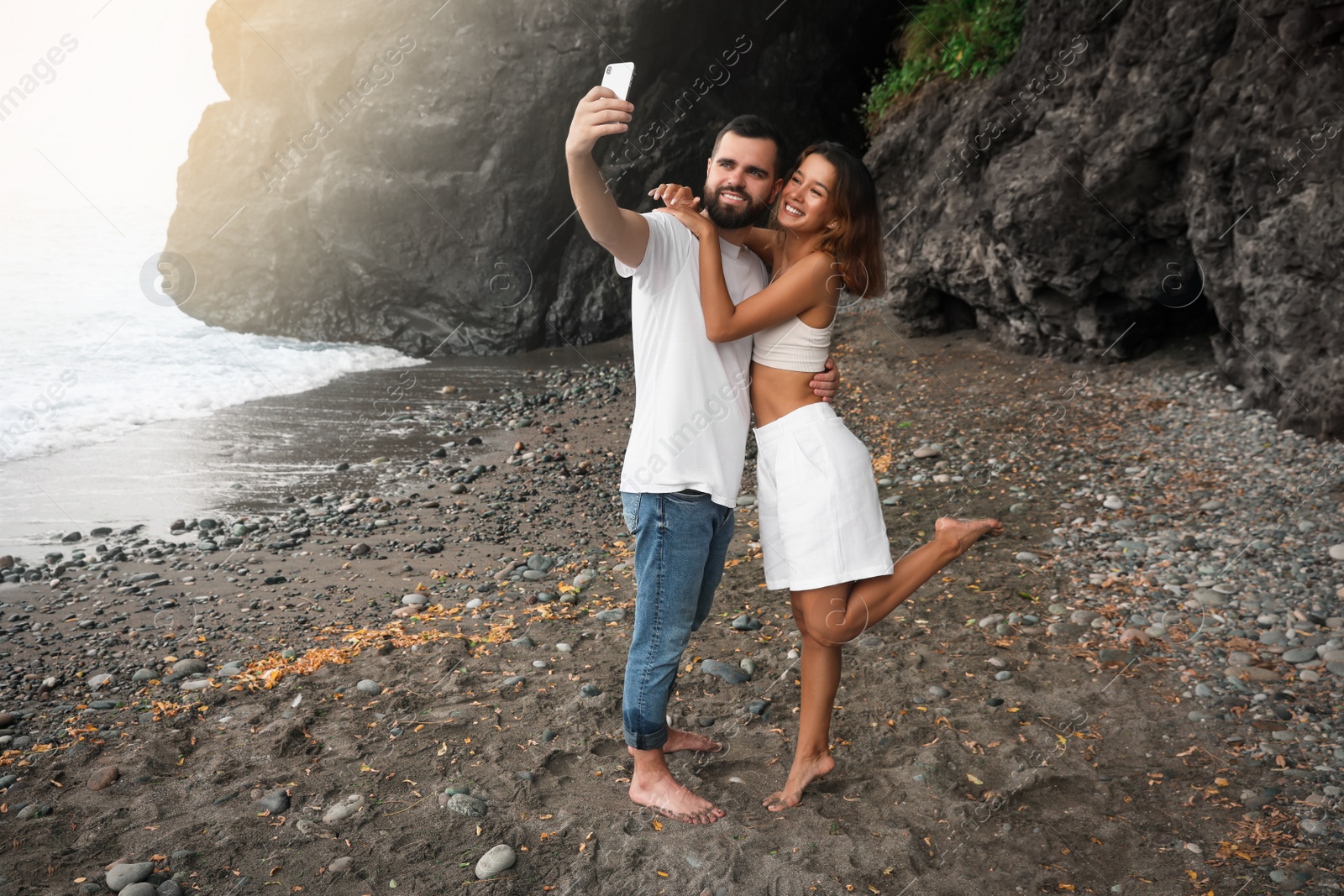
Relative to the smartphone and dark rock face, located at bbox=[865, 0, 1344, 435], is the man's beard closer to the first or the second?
the smartphone

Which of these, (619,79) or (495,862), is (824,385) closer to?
(619,79)

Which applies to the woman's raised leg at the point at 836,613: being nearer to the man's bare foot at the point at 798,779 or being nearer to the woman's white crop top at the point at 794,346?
the man's bare foot at the point at 798,779

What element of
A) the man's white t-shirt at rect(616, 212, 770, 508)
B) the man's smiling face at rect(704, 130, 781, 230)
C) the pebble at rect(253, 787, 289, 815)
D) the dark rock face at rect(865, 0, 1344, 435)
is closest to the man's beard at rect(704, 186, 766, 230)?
the man's smiling face at rect(704, 130, 781, 230)

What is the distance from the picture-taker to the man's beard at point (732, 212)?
10.4 feet

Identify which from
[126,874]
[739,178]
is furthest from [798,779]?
[126,874]

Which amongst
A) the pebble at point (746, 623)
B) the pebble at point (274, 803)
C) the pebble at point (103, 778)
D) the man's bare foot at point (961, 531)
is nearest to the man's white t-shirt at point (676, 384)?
the man's bare foot at point (961, 531)

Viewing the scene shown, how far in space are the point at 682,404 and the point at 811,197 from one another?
34.9 inches

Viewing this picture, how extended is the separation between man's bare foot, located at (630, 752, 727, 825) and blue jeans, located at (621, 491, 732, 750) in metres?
0.21

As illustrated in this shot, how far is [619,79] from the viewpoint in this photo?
277 cm

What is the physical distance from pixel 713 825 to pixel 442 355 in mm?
11220

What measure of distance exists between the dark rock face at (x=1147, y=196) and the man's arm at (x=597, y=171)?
6643 mm

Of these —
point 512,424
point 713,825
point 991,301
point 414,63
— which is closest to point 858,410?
point 991,301

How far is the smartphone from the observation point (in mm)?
2729

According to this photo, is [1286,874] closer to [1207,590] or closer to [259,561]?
[1207,590]
